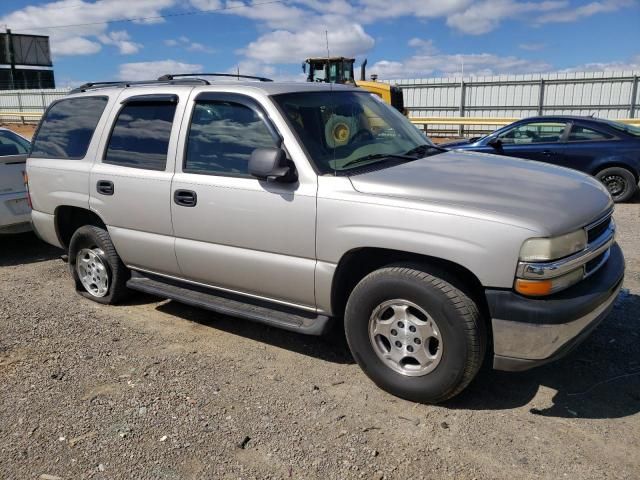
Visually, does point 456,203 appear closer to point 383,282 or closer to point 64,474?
point 383,282

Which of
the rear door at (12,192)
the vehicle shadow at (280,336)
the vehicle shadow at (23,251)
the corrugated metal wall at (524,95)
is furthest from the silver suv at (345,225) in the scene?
the corrugated metal wall at (524,95)

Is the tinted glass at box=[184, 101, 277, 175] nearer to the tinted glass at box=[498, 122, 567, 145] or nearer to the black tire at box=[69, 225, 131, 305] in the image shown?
the black tire at box=[69, 225, 131, 305]

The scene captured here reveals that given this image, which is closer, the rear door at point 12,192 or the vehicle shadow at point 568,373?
the vehicle shadow at point 568,373

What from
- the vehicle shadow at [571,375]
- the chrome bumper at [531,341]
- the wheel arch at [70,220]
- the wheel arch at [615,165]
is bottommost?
the vehicle shadow at [571,375]

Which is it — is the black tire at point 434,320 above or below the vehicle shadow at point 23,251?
above

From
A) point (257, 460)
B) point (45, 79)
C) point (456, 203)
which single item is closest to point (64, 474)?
point (257, 460)

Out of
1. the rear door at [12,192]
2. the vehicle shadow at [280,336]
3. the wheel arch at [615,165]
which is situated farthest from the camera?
the wheel arch at [615,165]

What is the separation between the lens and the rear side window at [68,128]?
4.91m

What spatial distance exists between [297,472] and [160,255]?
2.22 meters

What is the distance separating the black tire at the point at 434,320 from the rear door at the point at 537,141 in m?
6.76

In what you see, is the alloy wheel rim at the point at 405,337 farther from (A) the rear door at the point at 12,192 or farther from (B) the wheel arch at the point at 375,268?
(A) the rear door at the point at 12,192

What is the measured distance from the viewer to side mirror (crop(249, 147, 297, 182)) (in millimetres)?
3453

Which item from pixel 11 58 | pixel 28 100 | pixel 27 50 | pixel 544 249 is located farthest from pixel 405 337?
pixel 27 50

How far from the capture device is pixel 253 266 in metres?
3.84
